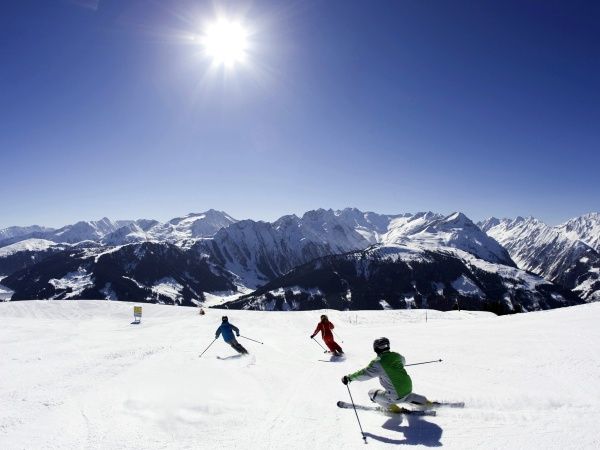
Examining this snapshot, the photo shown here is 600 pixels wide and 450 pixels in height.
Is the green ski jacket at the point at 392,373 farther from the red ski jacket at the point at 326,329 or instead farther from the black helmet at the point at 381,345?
the red ski jacket at the point at 326,329

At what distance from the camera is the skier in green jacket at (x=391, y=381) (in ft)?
26.1

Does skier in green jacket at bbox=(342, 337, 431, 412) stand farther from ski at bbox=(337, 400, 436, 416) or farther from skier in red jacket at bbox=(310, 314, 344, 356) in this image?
skier in red jacket at bbox=(310, 314, 344, 356)

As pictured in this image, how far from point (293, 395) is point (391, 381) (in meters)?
3.05

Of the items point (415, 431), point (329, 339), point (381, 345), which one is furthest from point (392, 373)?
point (329, 339)

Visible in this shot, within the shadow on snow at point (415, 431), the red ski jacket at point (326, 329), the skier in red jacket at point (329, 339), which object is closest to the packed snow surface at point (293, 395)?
the shadow on snow at point (415, 431)

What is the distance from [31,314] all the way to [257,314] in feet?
80.8

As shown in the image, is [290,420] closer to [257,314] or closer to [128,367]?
[128,367]

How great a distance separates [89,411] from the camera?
850 cm

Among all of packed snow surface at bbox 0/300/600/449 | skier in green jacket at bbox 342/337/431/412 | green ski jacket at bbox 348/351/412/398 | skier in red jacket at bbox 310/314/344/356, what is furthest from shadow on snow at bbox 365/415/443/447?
skier in red jacket at bbox 310/314/344/356

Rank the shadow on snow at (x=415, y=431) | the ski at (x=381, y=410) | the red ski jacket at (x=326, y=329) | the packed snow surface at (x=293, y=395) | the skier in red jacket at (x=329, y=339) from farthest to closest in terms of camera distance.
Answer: the red ski jacket at (x=326, y=329) → the skier in red jacket at (x=329, y=339) → the ski at (x=381, y=410) → the packed snow surface at (x=293, y=395) → the shadow on snow at (x=415, y=431)

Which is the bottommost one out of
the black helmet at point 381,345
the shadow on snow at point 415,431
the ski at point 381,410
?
the shadow on snow at point 415,431

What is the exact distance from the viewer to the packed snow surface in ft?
22.7

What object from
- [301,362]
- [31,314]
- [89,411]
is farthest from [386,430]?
[31,314]

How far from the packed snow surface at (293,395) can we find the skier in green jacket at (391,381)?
0.36 m
